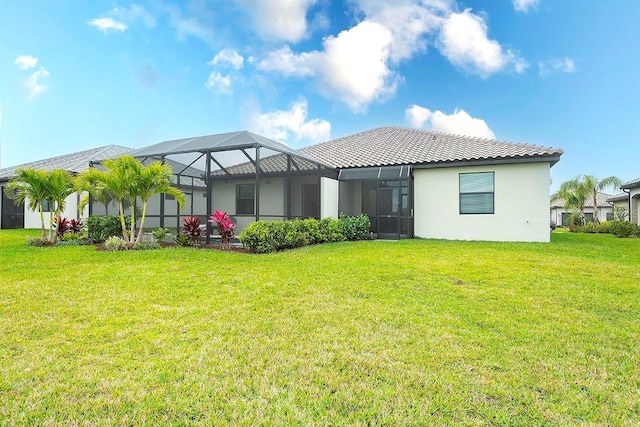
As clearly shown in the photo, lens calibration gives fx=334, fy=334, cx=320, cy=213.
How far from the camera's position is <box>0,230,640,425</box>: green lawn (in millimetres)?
2293

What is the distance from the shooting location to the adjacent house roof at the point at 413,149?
12969 mm

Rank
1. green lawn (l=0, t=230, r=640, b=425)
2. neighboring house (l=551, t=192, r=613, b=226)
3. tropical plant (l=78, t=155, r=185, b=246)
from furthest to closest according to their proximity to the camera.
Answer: neighboring house (l=551, t=192, r=613, b=226) < tropical plant (l=78, t=155, r=185, b=246) < green lawn (l=0, t=230, r=640, b=425)

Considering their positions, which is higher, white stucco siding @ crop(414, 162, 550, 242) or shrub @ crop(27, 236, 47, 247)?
white stucco siding @ crop(414, 162, 550, 242)

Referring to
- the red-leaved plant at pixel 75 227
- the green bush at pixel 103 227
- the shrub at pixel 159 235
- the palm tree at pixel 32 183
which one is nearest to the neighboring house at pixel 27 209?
the red-leaved plant at pixel 75 227

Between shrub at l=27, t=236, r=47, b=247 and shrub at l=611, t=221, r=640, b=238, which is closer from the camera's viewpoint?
shrub at l=27, t=236, r=47, b=247

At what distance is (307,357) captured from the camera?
9.98 ft

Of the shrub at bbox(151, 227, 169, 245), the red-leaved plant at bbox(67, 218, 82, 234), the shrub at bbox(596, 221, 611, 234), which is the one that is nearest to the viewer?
the shrub at bbox(151, 227, 169, 245)

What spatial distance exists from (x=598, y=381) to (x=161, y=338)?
3954mm

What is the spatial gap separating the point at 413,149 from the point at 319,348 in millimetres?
14446

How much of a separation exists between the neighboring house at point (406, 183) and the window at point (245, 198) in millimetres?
585

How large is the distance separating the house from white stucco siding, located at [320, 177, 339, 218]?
4cm

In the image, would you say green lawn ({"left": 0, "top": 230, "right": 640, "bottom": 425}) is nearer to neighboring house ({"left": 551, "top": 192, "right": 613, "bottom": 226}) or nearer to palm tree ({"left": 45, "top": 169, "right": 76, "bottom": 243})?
palm tree ({"left": 45, "top": 169, "right": 76, "bottom": 243})

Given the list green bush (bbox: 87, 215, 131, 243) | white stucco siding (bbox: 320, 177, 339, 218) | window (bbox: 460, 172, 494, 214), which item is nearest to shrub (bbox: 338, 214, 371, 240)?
white stucco siding (bbox: 320, 177, 339, 218)

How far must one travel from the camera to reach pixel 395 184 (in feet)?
46.7
